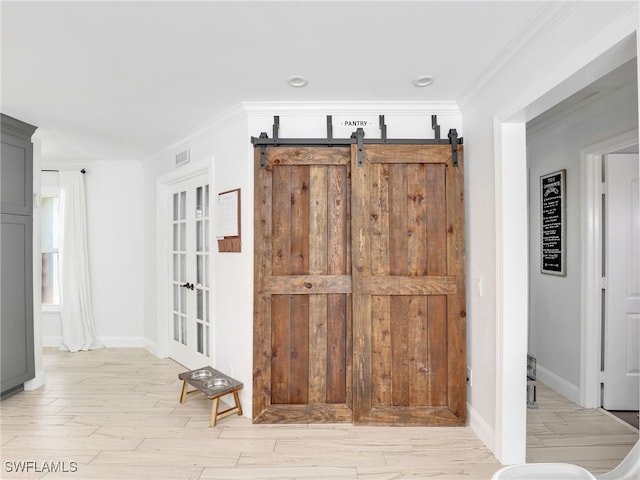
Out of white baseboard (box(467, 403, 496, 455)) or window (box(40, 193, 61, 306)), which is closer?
white baseboard (box(467, 403, 496, 455))

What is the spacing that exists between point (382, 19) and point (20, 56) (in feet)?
6.97

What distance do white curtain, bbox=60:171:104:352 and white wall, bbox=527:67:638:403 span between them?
17.4 ft

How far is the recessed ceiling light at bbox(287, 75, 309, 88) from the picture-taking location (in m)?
2.49

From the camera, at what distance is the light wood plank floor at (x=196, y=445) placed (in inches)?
88.2

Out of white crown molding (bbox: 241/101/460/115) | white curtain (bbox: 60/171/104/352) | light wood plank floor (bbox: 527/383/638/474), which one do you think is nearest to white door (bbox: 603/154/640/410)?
light wood plank floor (bbox: 527/383/638/474)

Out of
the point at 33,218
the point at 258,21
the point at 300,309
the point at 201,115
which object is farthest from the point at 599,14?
the point at 33,218

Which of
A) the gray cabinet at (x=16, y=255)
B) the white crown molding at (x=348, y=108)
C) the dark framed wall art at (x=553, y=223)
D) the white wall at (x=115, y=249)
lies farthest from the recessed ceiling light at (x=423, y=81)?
the white wall at (x=115, y=249)

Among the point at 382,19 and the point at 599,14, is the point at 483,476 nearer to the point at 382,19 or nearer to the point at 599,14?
the point at 599,14

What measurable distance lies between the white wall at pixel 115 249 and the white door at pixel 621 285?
5.12 m

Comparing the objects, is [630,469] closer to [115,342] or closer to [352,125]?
[352,125]

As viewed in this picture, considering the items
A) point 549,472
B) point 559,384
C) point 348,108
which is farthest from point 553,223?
point 549,472

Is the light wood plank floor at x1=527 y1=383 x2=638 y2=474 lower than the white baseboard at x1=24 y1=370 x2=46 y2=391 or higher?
lower

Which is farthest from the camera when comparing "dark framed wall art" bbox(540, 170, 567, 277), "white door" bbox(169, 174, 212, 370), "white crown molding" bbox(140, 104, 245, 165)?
"white door" bbox(169, 174, 212, 370)

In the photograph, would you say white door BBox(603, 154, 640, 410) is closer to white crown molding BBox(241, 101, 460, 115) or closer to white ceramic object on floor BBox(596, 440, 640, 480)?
white crown molding BBox(241, 101, 460, 115)
